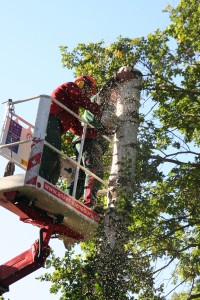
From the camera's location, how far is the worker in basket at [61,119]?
8609 millimetres

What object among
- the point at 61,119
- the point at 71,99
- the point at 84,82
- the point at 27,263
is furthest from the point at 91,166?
the point at 27,263

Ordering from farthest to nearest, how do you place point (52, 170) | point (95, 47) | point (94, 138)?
1. point (95, 47)
2. point (94, 138)
3. point (52, 170)

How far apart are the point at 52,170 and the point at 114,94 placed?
1768 millimetres

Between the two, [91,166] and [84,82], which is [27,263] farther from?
[84,82]

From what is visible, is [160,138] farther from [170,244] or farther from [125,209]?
[125,209]

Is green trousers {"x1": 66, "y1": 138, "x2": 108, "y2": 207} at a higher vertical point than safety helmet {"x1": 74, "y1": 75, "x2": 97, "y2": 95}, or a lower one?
lower

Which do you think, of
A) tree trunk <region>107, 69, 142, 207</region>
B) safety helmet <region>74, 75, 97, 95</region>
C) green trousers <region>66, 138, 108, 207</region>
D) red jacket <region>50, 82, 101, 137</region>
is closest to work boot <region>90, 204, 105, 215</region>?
green trousers <region>66, 138, 108, 207</region>

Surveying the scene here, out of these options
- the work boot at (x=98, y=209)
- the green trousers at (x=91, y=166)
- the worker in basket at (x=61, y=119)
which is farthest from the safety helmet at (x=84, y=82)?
the work boot at (x=98, y=209)

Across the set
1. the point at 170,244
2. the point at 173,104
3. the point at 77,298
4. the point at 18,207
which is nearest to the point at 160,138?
the point at 173,104

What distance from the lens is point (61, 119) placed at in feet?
30.2

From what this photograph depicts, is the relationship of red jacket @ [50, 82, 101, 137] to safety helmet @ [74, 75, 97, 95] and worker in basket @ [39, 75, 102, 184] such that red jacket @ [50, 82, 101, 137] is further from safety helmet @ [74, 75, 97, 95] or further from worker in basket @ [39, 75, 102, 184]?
safety helmet @ [74, 75, 97, 95]

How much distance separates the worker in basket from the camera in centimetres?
861

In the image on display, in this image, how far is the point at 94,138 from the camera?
9.50m

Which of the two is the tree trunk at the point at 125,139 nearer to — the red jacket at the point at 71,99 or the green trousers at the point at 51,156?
the red jacket at the point at 71,99
